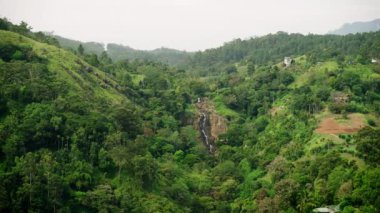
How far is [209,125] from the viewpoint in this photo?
82812 mm

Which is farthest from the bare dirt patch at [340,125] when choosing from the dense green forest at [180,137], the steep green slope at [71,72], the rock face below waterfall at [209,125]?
the steep green slope at [71,72]

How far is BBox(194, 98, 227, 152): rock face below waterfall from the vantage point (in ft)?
262

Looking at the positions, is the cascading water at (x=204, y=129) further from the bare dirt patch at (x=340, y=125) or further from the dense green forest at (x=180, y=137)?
the bare dirt patch at (x=340, y=125)

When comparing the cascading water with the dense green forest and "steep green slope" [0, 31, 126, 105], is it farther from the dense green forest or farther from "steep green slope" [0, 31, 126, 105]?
"steep green slope" [0, 31, 126, 105]

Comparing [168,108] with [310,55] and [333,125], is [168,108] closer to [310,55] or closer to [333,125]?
[333,125]

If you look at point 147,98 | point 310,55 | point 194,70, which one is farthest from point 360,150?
point 194,70

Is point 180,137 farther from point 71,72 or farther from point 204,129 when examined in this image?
point 71,72

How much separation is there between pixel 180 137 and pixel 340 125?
21716mm

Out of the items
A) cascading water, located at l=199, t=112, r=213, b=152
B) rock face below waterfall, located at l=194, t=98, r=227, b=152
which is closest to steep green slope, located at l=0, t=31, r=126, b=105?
rock face below waterfall, located at l=194, t=98, r=227, b=152

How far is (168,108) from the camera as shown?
268ft

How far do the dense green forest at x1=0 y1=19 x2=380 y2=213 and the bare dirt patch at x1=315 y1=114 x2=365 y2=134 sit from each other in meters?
0.13

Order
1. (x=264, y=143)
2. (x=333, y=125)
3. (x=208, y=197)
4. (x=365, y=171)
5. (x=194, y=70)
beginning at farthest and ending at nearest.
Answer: (x=194, y=70), (x=264, y=143), (x=333, y=125), (x=208, y=197), (x=365, y=171)

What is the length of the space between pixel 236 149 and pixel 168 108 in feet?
51.1

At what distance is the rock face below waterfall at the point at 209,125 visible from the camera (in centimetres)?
7975
